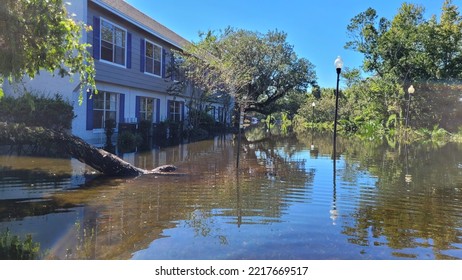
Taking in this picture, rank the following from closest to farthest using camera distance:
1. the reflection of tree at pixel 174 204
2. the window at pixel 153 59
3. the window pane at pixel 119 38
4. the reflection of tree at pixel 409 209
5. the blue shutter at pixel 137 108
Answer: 1. the reflection of tree at pixel 174 204
2. the reflection of tree at pixel 409 209
3. the window pane at pixel 119 38
4. the blue shutter at pixel 137 108
5. the window at pixel 153 59

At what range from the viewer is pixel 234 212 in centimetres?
595

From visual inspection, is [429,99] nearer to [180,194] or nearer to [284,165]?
[284,165]

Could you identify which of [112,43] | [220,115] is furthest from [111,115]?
[220,115]

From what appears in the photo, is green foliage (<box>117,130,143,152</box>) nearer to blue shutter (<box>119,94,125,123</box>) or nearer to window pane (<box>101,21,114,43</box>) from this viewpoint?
blue shutter (<box>119,94,125,123</box>)

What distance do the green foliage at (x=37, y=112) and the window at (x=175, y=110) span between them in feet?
33.5

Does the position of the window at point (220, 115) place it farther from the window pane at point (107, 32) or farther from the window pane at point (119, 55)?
the window pane at point (107, 32)

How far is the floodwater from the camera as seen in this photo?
14.3ft

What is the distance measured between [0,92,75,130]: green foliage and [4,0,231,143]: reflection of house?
1.57 metres

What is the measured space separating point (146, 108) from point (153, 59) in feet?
8.25

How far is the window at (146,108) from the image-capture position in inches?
787

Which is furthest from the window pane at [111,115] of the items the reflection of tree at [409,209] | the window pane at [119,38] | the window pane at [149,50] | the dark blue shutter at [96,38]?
the reflection of tree at [409,209]

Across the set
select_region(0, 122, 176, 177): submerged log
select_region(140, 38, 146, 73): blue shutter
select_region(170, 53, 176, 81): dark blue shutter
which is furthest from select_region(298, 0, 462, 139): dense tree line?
select_region(0, 122, 176, 177): submerged log
